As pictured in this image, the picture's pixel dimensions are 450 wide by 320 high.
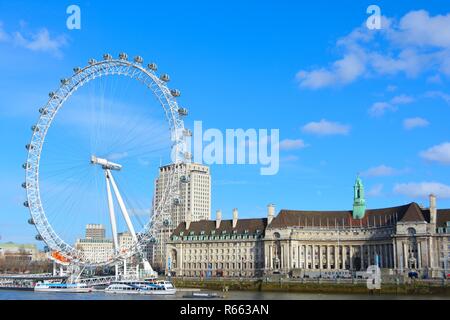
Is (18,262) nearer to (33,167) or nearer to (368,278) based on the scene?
(33,167)

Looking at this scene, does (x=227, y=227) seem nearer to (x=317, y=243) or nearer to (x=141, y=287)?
(x=317, y=243)

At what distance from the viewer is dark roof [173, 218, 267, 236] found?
366 ft

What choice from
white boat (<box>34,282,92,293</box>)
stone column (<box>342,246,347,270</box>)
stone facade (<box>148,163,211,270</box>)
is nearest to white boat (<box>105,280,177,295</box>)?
white boat (<box>34,282,92,293</box>)

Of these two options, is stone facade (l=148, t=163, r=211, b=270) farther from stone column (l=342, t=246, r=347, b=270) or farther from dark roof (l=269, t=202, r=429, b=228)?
stone column (l=342, t=246, r=347, b=270)

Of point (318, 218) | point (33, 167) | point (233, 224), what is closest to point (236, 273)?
point (233, 224)

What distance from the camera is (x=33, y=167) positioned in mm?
72312

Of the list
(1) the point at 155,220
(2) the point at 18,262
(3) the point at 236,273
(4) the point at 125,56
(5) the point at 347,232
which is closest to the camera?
(4) the point at 125,56

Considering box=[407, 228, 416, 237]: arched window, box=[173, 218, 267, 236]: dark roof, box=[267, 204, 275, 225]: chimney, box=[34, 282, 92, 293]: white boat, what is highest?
box=[267, 204, 275, 225]: chimney

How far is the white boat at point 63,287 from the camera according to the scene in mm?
77569

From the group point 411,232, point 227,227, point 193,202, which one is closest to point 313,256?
point 227,227

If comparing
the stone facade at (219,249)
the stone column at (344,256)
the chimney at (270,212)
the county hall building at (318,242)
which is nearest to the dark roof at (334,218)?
the county hall building at (318,242)

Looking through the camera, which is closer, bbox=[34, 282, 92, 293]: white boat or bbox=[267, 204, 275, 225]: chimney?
bbox=[34, 282, 92, 293]: white boat

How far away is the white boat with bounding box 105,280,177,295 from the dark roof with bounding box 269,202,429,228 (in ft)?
127
